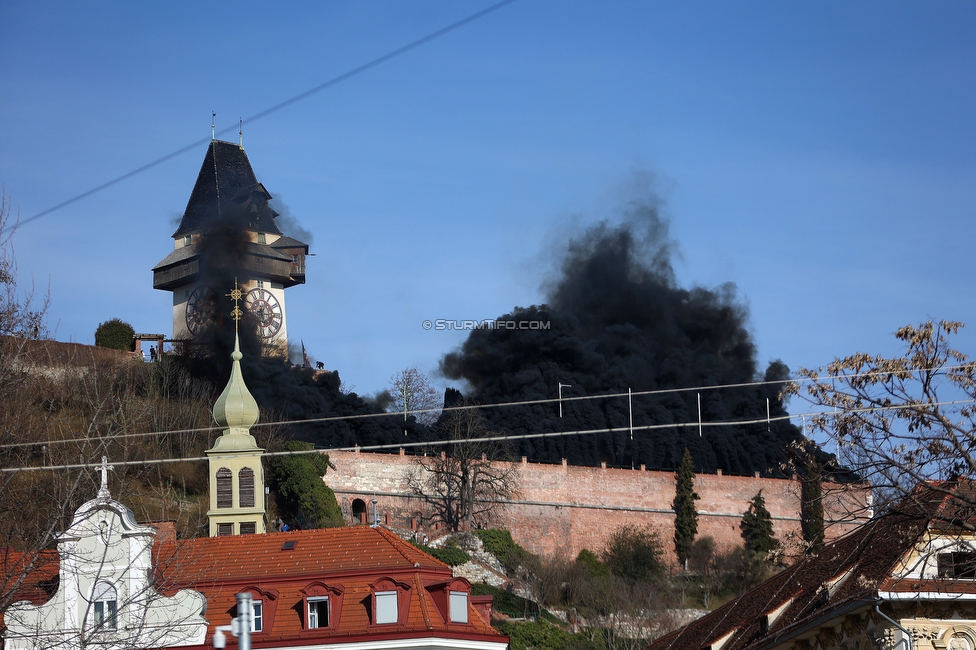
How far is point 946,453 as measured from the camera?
44.2 feet

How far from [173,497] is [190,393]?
12869mm

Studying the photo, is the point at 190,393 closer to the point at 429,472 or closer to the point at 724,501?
the point at 429,472

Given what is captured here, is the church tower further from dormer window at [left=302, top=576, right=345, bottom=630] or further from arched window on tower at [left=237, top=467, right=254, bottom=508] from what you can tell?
dormer window at [left=302, top=576, right=345, bottom=630]

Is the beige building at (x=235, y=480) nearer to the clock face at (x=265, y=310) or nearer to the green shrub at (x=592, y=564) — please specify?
the green shrub at (x=592, y=564)

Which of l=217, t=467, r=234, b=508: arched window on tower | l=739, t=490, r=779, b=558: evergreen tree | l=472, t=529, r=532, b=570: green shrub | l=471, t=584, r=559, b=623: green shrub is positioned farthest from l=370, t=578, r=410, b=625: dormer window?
l=739, t=490, r=779, b=558: evergreen tree

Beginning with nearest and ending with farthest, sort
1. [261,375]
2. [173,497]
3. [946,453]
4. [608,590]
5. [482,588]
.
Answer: [946,453]
[173,497]
[482,588]
[608,590]
[261,375]

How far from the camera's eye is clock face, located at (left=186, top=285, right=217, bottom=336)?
70375mm

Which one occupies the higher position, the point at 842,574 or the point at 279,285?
the point at 279,285

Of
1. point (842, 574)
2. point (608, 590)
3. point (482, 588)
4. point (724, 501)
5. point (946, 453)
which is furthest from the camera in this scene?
point (724, 501)

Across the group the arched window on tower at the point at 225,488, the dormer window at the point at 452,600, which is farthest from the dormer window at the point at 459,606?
the arched window on tower at the point at 225,488

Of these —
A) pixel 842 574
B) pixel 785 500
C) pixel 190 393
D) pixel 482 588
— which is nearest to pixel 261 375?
pixel 190 393

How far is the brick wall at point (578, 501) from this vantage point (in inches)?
2547

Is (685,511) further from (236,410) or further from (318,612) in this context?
(318,612)

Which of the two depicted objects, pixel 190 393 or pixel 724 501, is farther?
pixel 724 501
